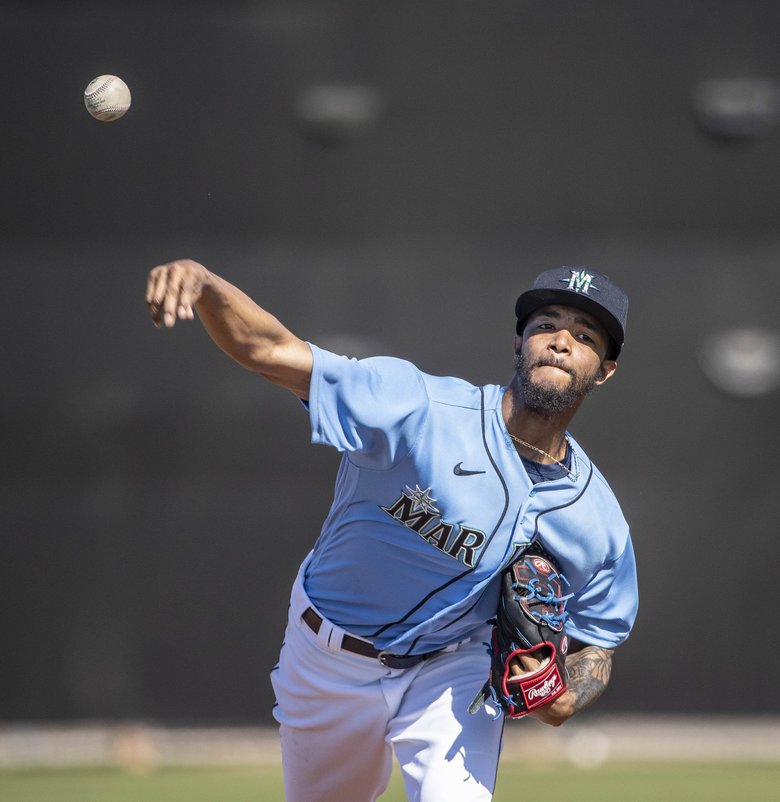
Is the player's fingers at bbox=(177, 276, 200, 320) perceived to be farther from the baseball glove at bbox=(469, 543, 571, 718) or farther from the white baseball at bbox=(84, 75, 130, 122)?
the white baseball at bbox=(84, 75, 130, 122)

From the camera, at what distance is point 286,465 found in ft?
16.7

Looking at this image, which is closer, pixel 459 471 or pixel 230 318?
pixel 230 318

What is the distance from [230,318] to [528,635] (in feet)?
3.39

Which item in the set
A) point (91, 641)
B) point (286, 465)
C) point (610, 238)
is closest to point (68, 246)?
point (286, 465)

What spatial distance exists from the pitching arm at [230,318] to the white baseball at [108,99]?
120 centimetres

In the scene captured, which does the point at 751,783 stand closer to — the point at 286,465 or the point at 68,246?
the point at 286,465

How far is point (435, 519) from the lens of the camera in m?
2.54

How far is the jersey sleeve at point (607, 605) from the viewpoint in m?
2.82

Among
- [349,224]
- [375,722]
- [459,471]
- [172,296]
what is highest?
[349,224]

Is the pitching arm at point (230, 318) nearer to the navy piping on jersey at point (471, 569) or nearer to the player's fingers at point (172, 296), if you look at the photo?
the player's fingers at point (172, 296)

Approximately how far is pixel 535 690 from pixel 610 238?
116 inches

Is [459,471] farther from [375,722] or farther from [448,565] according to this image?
[375,722]

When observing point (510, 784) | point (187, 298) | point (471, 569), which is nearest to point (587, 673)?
point (471, 569)

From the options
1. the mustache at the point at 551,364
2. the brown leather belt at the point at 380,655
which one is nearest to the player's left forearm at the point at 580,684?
the brown leather belt at the point at 380,655
